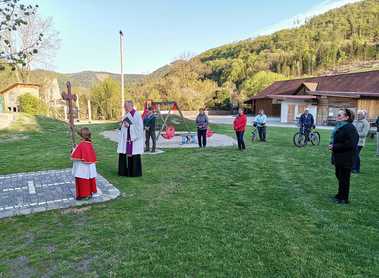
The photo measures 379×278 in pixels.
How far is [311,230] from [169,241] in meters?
1.98

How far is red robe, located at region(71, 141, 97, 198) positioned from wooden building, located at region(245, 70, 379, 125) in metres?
25.0

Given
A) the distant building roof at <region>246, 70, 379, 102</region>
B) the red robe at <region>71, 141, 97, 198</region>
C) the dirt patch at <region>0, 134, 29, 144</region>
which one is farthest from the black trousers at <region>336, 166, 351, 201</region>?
the distant building roof at <region>246, 70, 379, 102</region>

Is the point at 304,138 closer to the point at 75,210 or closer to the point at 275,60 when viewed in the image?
the point at 75,210

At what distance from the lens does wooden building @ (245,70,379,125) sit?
2684 cm

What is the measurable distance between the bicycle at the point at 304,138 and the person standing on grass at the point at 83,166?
979 centimetres

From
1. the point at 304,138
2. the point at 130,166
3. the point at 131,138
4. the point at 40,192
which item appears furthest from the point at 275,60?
the point at 40,192

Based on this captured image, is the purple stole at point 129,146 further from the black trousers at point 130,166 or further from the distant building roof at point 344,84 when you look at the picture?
the distant building roof at point 344,84

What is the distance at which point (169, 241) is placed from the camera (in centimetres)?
384

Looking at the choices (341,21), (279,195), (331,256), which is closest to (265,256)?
(331,256)

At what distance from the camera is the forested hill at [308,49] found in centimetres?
6525

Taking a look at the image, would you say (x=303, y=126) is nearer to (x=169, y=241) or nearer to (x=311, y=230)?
(x=311, y=230)

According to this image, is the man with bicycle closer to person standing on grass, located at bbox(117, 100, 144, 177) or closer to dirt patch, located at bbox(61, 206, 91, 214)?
person standing on grass, located at bbox(117, 100, 144, 177)

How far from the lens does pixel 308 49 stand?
69.9 metres

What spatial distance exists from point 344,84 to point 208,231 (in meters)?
33.4
